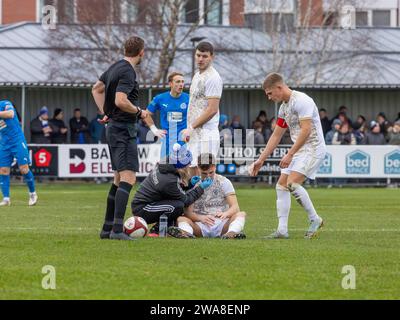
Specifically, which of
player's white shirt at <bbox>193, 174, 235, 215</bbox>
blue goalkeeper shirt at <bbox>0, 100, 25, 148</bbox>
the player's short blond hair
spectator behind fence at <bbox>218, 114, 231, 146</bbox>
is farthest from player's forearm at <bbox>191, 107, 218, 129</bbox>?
spectator behind fence at <bbox>218, 114, 231, 146</bbox>

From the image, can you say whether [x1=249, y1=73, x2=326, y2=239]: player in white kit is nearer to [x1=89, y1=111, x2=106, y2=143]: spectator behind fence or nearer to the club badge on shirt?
the club badge on shirt

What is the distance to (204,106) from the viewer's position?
1398cm

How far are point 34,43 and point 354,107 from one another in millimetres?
11959

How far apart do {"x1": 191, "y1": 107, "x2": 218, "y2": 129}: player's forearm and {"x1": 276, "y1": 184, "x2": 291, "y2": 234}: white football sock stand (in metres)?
1.22

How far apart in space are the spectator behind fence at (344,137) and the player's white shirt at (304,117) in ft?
63.3

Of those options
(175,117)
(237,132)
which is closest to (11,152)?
(175,117)

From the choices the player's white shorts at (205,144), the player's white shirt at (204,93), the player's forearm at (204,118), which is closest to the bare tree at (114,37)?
the player's white shirt at (204,93)

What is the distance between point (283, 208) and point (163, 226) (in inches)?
56.9

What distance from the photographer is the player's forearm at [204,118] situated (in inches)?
535

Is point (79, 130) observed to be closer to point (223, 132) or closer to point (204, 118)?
point (223, 132)

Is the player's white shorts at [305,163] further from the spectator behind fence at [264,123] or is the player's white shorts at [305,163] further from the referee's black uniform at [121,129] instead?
the spectator behind fence at [264,123]

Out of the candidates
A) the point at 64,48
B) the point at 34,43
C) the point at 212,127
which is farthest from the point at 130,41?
the point at 34,43
